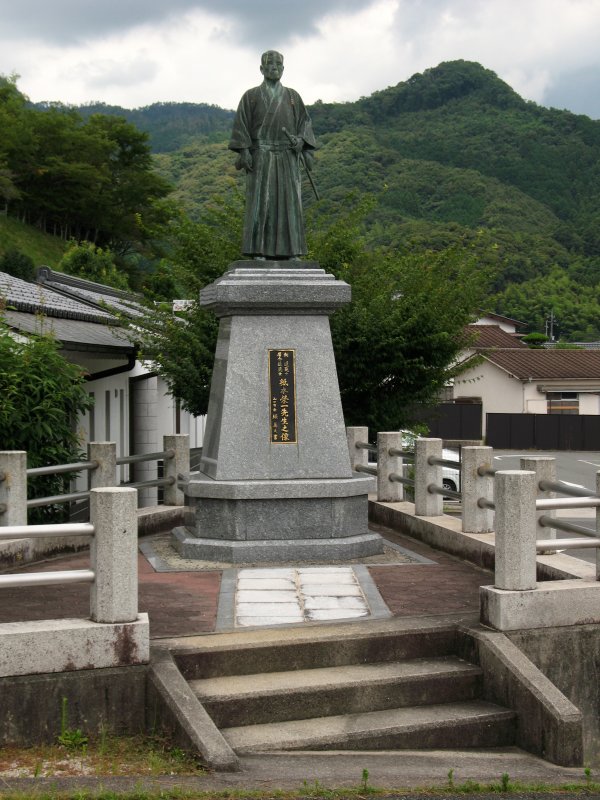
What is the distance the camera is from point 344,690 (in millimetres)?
6484

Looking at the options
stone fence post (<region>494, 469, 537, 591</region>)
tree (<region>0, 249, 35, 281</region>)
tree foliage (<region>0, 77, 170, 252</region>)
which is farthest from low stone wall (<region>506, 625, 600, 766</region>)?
tree foliage (<region>0, 77, 170, 252</region>)

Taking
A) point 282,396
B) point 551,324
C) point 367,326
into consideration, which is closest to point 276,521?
point 282,396

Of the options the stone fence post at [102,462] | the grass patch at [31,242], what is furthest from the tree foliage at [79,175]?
the stone fence post at [102,462]

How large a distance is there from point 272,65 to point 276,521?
483 centimetres

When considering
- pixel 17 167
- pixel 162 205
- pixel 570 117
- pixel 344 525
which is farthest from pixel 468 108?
pixel 344 525

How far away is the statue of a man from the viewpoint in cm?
1083

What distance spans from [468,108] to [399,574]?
10455cm

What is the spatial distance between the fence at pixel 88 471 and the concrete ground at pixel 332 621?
679 millimetres

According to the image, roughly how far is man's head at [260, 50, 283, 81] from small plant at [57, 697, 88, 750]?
23.7 feet

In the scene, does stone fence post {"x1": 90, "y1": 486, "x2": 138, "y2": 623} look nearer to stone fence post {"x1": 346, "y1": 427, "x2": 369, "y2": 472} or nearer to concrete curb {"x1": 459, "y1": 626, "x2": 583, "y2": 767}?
concrete curb {"x1": 459, "y1": 626, "x2": 583, "y2": 767}

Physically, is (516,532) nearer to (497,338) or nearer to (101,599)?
(101,599)

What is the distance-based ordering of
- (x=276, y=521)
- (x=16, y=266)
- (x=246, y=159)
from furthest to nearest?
(x=16, y=266) → (x=246, y=159) → (x=276, y=521)

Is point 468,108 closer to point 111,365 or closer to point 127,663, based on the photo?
point 111,365

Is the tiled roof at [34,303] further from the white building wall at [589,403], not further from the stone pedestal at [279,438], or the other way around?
the white building wall at [589,403]
